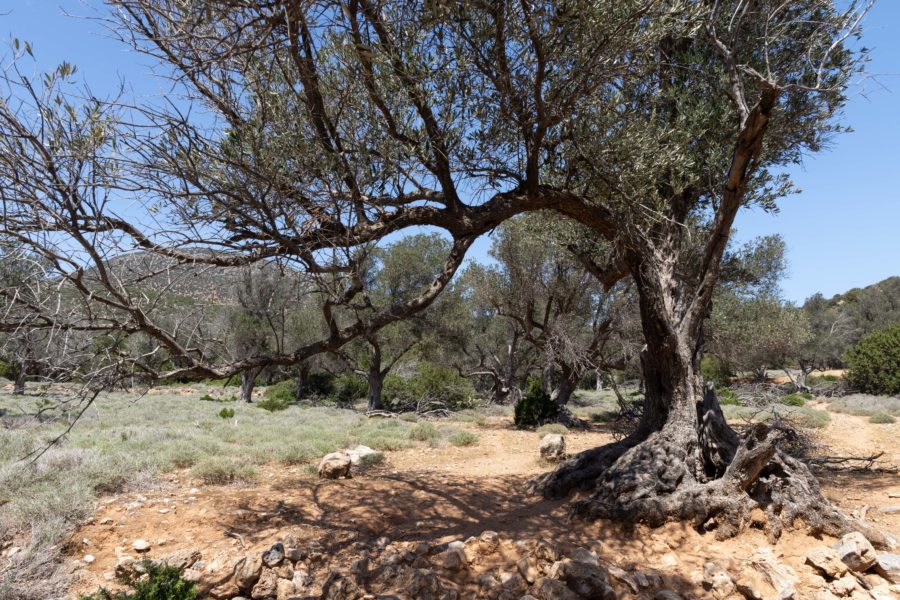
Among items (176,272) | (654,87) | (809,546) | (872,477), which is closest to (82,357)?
(176,272)

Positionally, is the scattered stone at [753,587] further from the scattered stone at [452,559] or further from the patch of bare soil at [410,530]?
the scattered stone at [452,559]

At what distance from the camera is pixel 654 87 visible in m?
6.88

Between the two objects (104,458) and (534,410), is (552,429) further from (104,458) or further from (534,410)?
(104,458)

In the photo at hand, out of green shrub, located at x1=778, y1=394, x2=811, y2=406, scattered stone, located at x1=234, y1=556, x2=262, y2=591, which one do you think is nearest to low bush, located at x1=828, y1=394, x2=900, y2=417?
green shrub, located at x1=778, y1=394, x2=811, y2=406

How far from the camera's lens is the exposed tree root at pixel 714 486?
15.7ft

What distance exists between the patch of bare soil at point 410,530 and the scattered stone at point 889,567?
487 millimetres

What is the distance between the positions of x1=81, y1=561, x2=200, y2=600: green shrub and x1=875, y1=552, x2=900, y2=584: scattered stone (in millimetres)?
5331

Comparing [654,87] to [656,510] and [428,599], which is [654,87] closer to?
[656,510]

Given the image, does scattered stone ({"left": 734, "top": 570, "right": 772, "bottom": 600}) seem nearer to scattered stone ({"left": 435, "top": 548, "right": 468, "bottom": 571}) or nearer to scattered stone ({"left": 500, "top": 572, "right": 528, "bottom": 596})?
scattered stone ({"left": 500, "top": 572, "right": 528, "bottom": 596})

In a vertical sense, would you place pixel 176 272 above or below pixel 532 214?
below

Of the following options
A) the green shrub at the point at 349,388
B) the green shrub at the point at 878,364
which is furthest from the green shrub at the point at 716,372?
the green shrub at the point at 349,388

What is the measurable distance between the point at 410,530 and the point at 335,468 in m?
2.93

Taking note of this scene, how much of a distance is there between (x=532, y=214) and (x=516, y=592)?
22.7 ft

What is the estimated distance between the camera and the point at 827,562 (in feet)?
13.0
